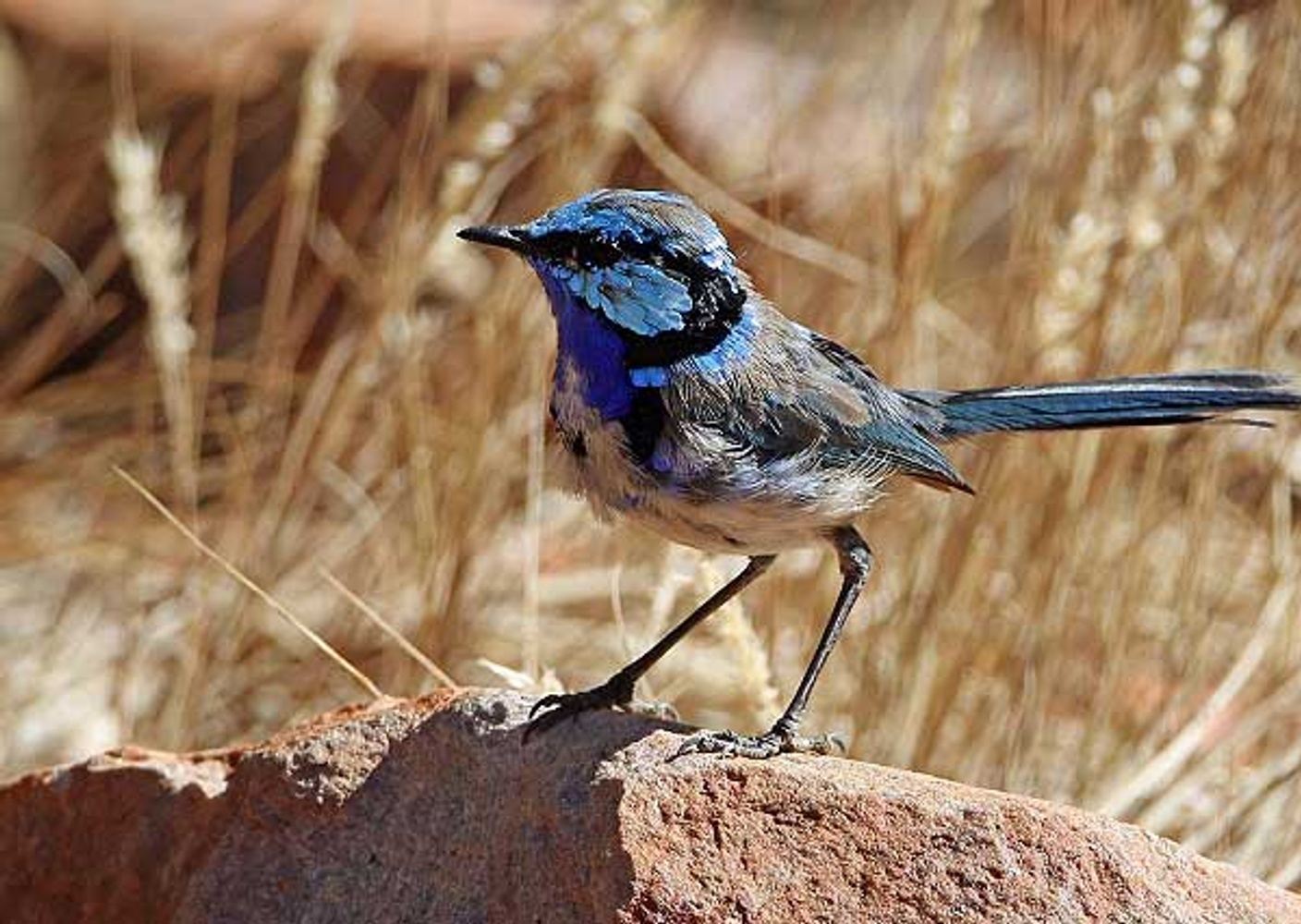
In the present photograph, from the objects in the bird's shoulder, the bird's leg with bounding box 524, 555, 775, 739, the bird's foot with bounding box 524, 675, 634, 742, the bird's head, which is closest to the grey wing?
the bird's shoulder

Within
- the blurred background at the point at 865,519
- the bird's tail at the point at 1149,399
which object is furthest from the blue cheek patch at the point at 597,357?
the bird's tail at the point at 1149,399

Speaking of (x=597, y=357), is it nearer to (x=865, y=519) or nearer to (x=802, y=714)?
(x=802, y=714)

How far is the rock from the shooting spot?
8.56ft

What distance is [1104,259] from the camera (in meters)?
4.20

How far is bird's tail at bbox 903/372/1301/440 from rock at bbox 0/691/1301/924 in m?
0.90

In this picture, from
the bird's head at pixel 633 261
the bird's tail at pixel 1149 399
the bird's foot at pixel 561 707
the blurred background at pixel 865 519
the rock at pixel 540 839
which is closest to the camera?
the rock at pixel 540 839

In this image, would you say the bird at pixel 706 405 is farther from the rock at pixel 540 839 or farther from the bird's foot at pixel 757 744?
the rock at pixel 540 839

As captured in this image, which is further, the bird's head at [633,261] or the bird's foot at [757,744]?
the bird's head at [633,261]

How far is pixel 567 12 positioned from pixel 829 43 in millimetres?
1529

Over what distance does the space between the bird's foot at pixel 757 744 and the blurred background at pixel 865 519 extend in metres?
0.18

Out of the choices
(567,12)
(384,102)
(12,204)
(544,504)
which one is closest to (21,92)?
(12,204)

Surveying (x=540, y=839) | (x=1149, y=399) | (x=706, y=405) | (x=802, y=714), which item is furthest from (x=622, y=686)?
(x=1149, y=399)

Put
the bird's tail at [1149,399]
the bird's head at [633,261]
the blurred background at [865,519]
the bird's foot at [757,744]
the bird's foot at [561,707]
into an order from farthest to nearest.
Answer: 1. the blurred background at [865,519]
2. the bird's tail at [1149,399]
3. the bird's head at [633,261]
4. the bird's foot at [561,707]
5. the bird's foot at [757,744]

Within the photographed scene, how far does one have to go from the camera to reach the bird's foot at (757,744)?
9.55ft
